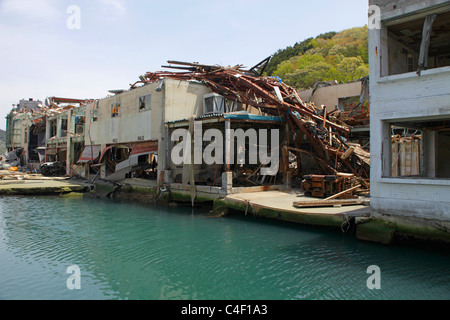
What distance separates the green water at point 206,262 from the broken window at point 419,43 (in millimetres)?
5226

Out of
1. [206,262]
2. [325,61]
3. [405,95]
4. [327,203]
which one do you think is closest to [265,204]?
[327,203]

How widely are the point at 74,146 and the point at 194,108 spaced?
53.0 feet

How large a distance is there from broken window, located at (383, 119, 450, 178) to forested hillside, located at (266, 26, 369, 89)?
→ 21.1 m

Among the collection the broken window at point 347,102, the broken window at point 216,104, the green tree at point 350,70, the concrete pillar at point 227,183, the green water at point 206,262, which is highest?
the green tree at point 350,70

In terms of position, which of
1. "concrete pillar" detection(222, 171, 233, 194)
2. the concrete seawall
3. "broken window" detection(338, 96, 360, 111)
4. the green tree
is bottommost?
the concrete seawall

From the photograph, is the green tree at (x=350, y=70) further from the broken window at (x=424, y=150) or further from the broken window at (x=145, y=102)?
the broken window at (x=145, y=102)

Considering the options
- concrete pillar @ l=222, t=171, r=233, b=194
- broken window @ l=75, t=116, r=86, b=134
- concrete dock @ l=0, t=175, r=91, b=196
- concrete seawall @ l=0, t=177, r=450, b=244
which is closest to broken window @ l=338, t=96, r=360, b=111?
concrete seawall @ l=0, t=177, r=450, b=244

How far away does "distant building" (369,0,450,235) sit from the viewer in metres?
8.57

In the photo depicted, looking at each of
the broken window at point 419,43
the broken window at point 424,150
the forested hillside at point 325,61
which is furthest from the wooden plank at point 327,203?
the forested hillside at point 325,61

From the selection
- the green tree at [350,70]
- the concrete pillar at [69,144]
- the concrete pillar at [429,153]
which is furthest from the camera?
the green tree at [350,70]

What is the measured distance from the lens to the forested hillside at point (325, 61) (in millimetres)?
36062

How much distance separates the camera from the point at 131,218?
14156mm

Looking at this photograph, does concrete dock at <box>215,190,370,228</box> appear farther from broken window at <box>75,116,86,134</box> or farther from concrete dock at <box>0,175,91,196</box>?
broken window at <box>75,116,86,134</box>

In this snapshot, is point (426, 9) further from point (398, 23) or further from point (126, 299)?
point (126, 299)
